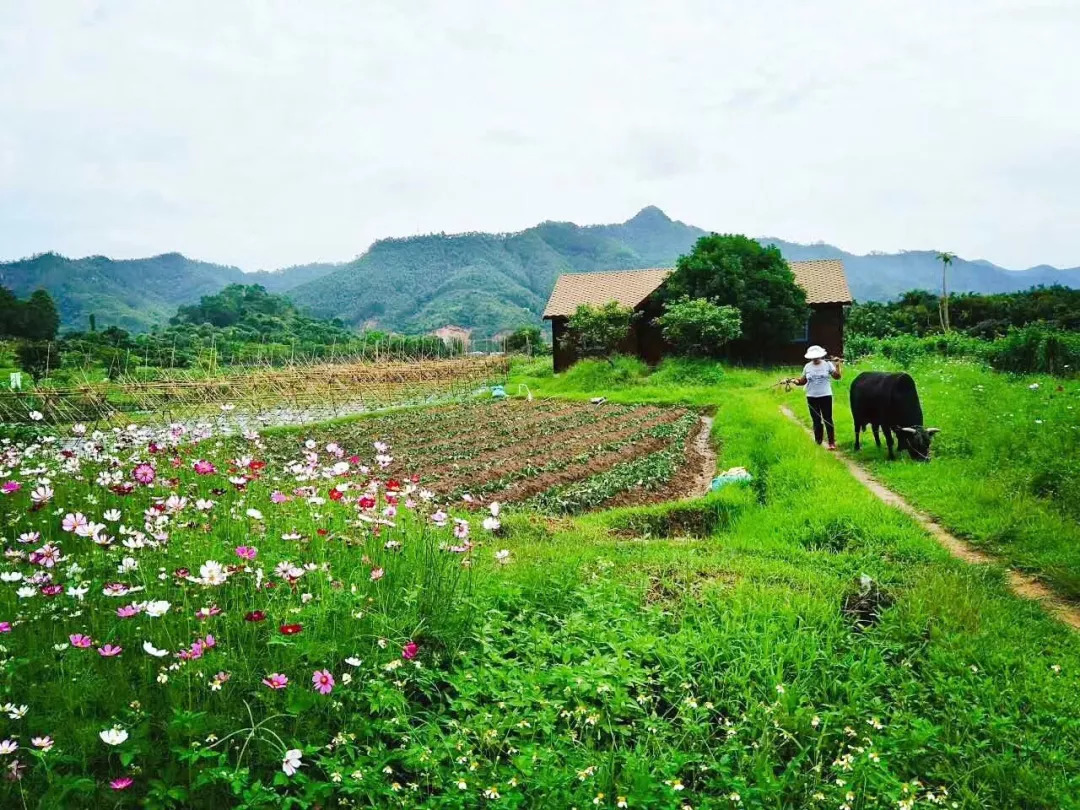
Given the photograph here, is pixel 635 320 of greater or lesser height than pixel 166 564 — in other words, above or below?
above

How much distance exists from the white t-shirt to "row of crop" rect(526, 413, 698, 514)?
249 centimetres

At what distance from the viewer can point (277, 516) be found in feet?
15.3

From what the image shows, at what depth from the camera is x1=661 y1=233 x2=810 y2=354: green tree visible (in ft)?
88.6

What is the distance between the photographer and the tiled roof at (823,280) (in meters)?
29.2

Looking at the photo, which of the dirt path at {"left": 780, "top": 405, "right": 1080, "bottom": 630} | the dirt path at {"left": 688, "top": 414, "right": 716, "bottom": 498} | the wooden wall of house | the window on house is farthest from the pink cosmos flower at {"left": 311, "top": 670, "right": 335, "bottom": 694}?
the window on house

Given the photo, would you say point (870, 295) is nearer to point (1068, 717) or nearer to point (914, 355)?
point (914, 355)

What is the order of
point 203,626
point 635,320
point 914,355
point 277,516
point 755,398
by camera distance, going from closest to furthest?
point 203,626 → point 277,516 → point 755,398 → point 914,355 → point 635,320

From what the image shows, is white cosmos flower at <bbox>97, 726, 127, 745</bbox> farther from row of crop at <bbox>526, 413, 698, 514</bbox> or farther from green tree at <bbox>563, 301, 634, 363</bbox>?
green tree at <bbox>563, 301, 634, 363</bbox>

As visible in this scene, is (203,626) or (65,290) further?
(65,290)

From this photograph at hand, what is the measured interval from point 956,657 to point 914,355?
26.1 m

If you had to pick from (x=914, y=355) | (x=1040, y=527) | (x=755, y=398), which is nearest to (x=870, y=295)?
(x=914, y=355)

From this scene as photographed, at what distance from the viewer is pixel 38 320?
47.5m

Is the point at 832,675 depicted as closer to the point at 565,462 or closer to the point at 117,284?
the point at 565,462

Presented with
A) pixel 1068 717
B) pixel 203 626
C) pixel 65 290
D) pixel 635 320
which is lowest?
pixel 1068 717
